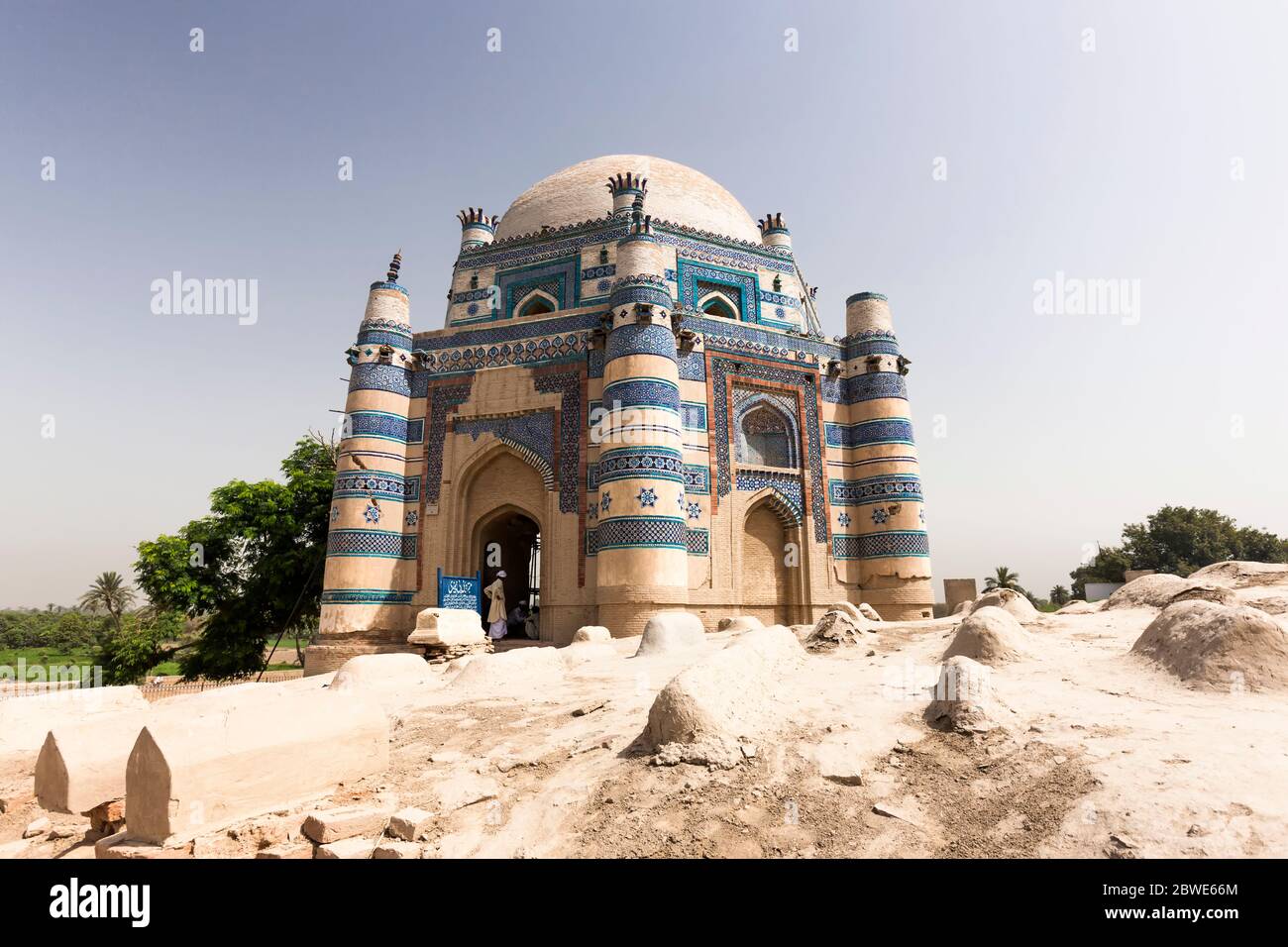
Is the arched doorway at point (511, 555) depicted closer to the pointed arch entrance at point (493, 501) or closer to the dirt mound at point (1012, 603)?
the pointed arch entrance at point (493, 501)

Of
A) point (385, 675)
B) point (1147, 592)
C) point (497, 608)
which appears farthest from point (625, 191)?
point (1147, 592)

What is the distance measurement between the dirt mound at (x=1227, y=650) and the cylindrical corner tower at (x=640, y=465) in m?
8.77

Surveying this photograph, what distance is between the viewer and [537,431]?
1548 cm

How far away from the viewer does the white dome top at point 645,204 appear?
1975 centimetres

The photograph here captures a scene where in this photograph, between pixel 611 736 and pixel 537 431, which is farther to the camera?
pixel 537 431

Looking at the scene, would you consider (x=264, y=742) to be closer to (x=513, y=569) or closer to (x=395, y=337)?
(x=395, y=337)

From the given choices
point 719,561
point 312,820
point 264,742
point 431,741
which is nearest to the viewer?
point 312,820

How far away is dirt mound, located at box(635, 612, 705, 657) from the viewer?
27.7ft

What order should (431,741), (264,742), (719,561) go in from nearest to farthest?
(264,742) → (431,741) → (719,561)

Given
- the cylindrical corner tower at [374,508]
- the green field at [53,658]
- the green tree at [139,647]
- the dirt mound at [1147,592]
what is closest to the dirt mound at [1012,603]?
the dirt mound at [1147,592]

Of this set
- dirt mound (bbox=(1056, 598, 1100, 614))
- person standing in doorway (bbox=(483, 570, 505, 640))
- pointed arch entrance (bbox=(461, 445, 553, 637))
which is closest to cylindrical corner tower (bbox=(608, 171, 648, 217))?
pointed arch entrance (bbox=(461, 445, 553, 637))
